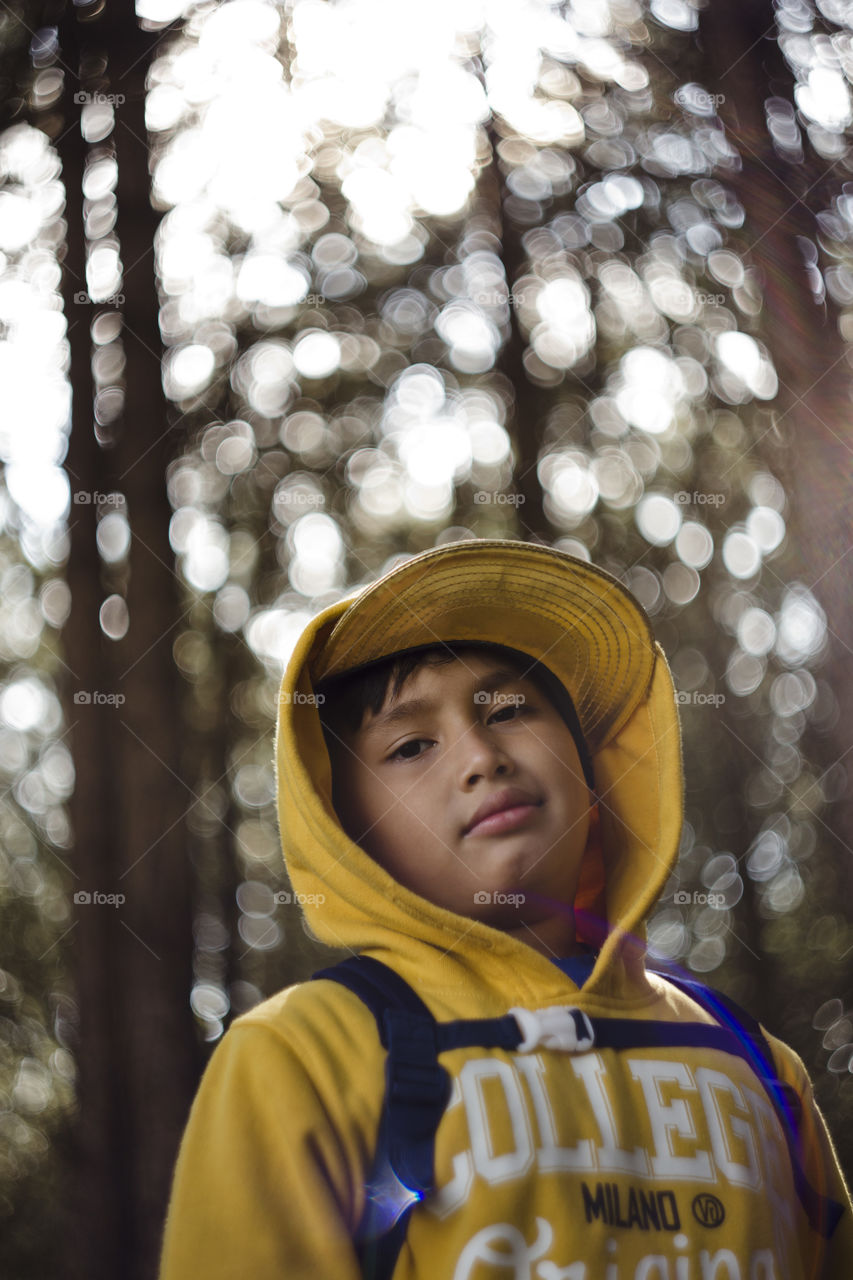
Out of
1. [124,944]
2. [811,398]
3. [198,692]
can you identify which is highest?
[811,398]

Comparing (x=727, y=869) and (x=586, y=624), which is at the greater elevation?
(x=586, y=624)

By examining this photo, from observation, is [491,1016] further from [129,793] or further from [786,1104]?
[129,793]

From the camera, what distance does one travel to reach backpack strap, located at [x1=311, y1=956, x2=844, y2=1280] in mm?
1017

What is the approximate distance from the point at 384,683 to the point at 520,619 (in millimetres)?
272

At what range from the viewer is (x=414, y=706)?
1345mm

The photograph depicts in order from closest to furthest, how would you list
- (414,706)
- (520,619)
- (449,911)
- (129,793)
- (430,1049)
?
(430,1049) → (449,911) → (414,706) → (520,619) → (129,793)

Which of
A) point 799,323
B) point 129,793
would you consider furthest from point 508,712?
point 129,793

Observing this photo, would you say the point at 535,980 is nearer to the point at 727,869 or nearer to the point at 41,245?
the point at 41,245

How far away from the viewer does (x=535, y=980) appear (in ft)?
4.05

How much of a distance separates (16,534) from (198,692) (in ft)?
5.15

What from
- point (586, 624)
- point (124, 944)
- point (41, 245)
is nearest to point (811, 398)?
point (586, 624)

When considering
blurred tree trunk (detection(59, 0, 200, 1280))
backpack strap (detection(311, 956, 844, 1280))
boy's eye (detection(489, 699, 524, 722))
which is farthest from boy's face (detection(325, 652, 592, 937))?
blurred tree trunk (detection(59, 0, 200, 1280))

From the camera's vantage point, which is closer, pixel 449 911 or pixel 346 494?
pixel 449 911

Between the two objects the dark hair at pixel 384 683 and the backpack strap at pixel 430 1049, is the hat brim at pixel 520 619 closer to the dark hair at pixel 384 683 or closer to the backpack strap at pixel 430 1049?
the dark hair at pixel 384 683
